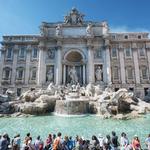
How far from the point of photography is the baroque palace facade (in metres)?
30.5

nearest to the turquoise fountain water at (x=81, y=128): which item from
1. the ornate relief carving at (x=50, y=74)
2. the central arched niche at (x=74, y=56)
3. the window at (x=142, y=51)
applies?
the ornate relief carving at (x=50, y=74)

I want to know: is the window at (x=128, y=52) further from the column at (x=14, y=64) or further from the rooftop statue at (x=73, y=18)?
the column at (x=14, y=64)

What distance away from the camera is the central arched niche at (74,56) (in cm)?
3222

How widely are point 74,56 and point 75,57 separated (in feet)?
0.94

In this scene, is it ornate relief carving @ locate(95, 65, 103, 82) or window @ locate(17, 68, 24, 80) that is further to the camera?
window @ locate(17, 68, 24, 80)

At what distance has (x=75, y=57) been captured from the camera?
33.2 meters

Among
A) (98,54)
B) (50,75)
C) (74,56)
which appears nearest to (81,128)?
(50,75)

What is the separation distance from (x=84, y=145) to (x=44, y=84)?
78.3 feet

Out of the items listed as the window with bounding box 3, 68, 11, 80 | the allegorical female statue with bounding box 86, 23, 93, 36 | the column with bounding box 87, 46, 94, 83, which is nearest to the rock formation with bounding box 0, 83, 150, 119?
the column with bounding box 87, 46, 94, 83

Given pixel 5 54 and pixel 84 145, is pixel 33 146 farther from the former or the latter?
pixel 5 54

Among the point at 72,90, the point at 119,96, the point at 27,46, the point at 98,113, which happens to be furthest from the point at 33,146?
the point at 27,46

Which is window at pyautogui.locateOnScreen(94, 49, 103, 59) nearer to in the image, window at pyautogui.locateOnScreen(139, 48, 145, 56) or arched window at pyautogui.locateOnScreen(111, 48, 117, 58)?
arched window at pyautogui.locateOnScreen(111, 48, 117, 58)

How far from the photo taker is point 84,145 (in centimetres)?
652

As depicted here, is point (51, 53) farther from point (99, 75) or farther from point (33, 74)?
point (99, 75)
